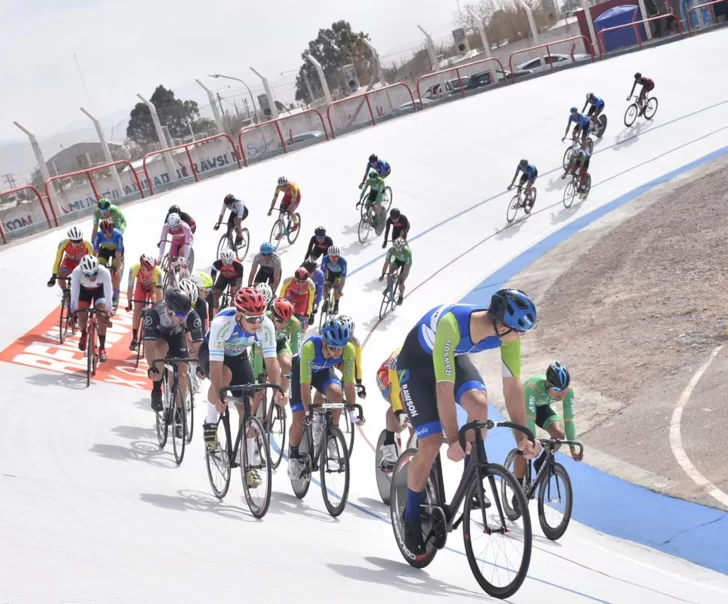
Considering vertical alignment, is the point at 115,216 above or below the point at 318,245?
above

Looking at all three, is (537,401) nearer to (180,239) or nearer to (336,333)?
(336,333)

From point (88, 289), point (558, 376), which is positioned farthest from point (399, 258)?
point (558, 376)

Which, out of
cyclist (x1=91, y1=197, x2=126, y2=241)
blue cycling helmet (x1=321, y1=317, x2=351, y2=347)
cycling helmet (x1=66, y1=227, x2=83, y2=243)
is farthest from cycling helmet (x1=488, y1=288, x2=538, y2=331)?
cyclist (x1=91, y1=197, x2=126, y2=241)

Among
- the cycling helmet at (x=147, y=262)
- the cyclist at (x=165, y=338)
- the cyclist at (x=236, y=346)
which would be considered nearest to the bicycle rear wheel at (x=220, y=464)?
the cyclist at (x=236, y=346)

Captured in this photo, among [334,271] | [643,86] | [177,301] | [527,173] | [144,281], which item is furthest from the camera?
[643,86]

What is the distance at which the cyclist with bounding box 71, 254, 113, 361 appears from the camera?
35.1 ft

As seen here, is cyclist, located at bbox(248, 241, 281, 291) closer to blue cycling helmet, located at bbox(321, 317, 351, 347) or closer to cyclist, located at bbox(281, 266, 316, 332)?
cyclist, located at bbox(281, 266, 316, 332)

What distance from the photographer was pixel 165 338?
8477 mm

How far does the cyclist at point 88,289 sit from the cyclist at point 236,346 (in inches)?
161

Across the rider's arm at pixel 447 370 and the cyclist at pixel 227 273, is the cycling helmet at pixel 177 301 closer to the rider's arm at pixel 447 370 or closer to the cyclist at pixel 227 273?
the rider's arm at pixel 447 370

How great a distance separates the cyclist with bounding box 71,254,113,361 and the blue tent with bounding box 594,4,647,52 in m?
28.9

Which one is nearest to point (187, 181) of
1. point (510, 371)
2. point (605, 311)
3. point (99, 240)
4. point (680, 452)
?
point (99, 240)

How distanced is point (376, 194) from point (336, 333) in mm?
12386

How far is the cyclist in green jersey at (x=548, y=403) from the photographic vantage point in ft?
23.8
